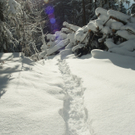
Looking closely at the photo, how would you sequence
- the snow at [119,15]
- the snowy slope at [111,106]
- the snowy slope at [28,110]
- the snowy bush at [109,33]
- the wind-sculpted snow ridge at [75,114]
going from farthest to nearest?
the snow at [119,15]
the snowy bush at [109,33]
the wind-sculpted snow ridge at [75,114]
the snowy slope at [111,106]
the snowy slope at [28,110]

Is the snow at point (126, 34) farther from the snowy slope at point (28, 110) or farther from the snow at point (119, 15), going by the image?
the snowy slope at point (28, 110)

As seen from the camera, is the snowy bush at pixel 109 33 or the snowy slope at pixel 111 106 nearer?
the snowy slope at pixel 111 106

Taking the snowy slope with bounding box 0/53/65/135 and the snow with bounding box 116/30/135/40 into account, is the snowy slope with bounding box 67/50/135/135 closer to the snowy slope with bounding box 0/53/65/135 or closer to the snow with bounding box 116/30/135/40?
the snowy slope with bounding box 0/53/65/135

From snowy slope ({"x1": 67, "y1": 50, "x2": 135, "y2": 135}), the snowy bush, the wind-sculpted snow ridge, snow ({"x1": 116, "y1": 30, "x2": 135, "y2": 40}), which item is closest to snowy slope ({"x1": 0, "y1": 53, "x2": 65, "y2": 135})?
the wind-sculpted snow ridge

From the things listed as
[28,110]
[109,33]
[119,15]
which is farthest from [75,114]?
[119,15]

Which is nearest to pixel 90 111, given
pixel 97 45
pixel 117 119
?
pixel 117 119

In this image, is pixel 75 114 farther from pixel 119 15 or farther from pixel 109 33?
pixel 119 15

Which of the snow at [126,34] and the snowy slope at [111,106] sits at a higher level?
the snow at [126,34]

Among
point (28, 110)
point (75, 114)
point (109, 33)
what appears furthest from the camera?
point (109, 33)

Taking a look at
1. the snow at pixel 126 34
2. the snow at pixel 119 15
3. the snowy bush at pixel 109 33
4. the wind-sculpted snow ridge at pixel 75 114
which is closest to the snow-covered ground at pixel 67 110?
the wind-sculpted snow ridge at pixel 75 114

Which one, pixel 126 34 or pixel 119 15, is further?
pixel 119 15

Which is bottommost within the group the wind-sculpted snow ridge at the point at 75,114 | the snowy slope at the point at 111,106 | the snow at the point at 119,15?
the wind-sculpted snow ridge at the point at 75,114

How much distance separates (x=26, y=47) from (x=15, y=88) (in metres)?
5.64

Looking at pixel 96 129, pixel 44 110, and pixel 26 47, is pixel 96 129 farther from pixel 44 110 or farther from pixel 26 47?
pixel 26 47
